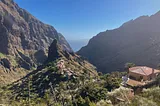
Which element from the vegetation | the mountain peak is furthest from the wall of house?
the mountain peak

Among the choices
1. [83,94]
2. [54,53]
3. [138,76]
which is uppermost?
[54,53]

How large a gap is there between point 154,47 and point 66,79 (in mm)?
136990

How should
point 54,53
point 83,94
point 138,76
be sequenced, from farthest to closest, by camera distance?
point 54,53 < point 138,76 < point 83,94

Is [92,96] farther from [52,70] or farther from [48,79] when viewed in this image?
[52,70]

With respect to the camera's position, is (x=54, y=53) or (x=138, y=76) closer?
(x=138, y=76)

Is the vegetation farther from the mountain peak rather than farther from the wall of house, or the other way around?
the mountain peak

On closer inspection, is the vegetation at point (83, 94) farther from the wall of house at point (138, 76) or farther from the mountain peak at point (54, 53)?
the mountain peak at point (54, 53)

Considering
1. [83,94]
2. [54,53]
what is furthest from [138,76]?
[54,53]

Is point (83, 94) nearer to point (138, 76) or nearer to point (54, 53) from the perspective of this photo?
point (138, 76)

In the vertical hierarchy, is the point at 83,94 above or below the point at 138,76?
below

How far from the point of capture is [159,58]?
17475 cm

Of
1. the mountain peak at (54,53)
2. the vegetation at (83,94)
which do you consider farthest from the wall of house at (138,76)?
the mountain peak at (54,53)

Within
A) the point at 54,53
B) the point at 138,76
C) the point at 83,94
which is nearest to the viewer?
the point at 83,94

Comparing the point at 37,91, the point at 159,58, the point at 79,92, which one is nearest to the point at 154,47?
the point at 159,58
